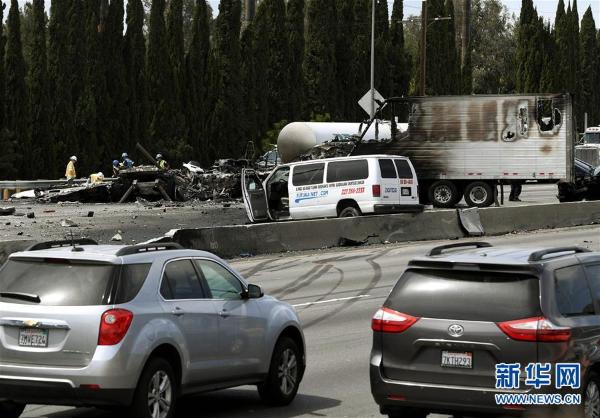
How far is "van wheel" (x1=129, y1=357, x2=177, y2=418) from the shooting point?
930 cm

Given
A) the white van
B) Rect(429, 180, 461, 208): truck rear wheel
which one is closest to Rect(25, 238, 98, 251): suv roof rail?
the white van

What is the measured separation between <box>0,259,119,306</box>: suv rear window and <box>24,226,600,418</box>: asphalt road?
151cm

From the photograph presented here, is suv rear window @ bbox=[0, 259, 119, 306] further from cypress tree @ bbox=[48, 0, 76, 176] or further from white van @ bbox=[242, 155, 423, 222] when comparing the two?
cypress tree @ bbox=[48, 0, 76, 176]

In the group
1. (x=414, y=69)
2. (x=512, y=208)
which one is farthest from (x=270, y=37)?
(x=512, y=208)

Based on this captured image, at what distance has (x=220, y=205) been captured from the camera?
41531 mm

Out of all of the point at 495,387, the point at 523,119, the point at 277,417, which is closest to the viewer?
the point at 495,387

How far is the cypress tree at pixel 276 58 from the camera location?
71.2 meters

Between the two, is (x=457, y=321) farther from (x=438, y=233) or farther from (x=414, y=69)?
(x=414, y=69)

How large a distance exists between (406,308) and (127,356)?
2210mm

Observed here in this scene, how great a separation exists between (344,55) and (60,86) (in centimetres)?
2508

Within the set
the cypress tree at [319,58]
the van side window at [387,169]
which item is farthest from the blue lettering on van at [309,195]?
the cypress tree at [319,58]

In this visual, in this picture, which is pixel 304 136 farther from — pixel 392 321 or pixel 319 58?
pixel 392 321

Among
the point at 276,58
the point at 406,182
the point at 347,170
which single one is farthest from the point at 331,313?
the point at 276,58

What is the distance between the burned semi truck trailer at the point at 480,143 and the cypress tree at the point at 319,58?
32.7m
